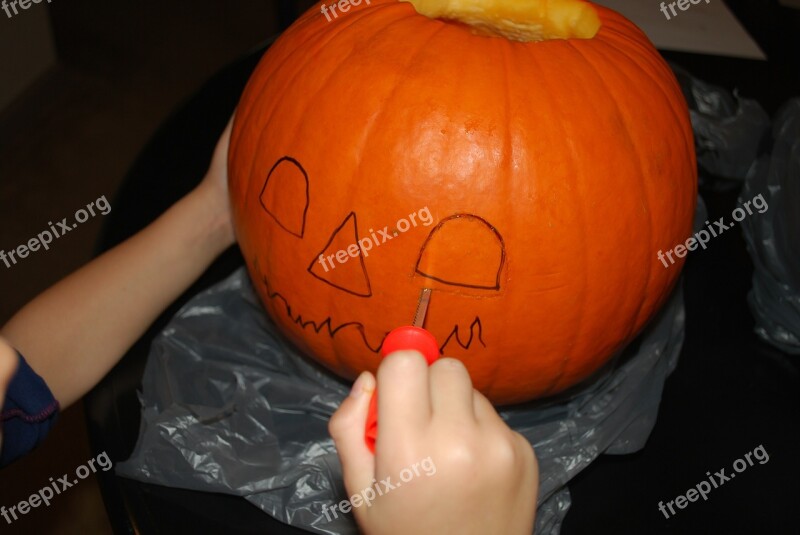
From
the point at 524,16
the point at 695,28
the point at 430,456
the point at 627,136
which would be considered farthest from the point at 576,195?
the point at 695,28

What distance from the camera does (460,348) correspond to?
0.78 metres

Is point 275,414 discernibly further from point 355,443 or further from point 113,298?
point 355,443

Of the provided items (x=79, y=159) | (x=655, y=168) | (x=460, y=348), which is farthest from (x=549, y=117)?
(x=79, y=159)

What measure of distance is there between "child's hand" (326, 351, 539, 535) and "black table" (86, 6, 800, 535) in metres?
0.32

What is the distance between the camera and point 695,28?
1.37 m

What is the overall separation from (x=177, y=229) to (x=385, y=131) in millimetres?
356

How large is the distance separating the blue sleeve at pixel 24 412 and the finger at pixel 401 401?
0.46m

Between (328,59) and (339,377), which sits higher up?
(328,59)

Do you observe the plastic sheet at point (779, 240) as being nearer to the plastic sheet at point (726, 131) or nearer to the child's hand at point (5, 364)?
the plastic sheet at point (726, 131)

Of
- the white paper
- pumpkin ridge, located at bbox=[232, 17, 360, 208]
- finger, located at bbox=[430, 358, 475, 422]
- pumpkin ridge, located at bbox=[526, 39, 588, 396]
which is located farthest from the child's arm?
the white paper

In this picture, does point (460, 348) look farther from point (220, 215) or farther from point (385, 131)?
point (220, 215)

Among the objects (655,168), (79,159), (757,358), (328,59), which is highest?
(328,59)

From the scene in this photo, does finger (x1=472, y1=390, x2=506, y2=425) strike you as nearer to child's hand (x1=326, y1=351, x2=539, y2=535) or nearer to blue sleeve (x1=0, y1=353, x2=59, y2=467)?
child's hand (x1=326, y1=351, x2=539, y2=535)

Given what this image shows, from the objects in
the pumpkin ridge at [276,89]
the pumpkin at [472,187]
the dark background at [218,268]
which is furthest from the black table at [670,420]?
the pumpkin ridge at [276,89]
